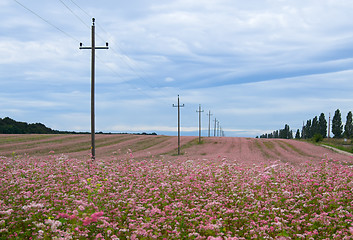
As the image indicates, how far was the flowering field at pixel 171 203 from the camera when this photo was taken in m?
6.98

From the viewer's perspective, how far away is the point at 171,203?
370 inches

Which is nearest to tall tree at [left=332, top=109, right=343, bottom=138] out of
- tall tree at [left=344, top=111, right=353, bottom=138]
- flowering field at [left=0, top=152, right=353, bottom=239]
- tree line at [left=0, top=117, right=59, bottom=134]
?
tall tree at [left=344, top=111, right=353, bottom=138]

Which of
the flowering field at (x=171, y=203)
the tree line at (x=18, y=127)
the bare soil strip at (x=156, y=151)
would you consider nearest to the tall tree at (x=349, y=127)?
the bare soil strip at (x=156, y=151)

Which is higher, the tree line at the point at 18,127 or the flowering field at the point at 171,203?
the tree line at the point at 18,127

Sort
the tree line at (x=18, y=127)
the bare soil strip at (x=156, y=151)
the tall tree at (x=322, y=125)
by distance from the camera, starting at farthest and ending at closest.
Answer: the tall tree at (x=322, y=125) → the tree line at (x=18, y=127) → the bare soil strip at (x=156, y=151)

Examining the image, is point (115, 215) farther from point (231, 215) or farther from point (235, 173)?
point (235, 173)

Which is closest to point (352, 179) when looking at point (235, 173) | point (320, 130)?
point (235, 173)

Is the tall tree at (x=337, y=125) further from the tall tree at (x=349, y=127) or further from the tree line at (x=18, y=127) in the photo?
the tree line at (x=18, y=127)

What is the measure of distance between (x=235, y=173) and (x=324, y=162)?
446 centimetres

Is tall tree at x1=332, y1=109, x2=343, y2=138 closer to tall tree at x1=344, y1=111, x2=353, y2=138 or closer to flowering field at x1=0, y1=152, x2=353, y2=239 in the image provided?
tall tree at x1=344, y1=111, x2=353, y2=138

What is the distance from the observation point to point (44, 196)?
9336 millimetres

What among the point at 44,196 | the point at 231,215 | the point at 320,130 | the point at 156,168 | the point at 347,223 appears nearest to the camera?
the point at 347,223

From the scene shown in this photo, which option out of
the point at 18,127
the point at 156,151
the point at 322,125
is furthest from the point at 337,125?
the point at 18,127

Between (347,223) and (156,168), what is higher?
(156,168)
